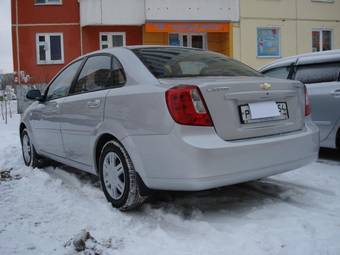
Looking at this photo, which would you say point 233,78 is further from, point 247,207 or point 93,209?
point 93,209

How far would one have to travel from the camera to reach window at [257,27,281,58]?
21.9 metres

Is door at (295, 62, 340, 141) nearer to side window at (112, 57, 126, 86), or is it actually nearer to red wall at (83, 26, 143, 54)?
side window at (112, 57, 126, 86)

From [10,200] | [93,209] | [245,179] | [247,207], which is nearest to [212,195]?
[247,207]

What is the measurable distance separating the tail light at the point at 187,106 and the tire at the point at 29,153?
332cm

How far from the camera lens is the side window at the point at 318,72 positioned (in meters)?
5.72

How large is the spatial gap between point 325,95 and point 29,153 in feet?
13.4

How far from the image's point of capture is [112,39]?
69.8 feet

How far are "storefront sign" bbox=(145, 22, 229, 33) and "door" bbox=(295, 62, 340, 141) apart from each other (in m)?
14.3

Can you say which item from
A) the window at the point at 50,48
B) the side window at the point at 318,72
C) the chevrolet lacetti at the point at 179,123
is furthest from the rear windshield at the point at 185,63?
the window at the point at 50,48

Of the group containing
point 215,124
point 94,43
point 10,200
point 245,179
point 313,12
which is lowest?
point 10,200

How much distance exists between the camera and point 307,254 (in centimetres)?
282

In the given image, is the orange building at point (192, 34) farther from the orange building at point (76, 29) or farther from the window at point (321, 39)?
the window at point (321, 39)

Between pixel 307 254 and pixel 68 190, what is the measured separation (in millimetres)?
2712

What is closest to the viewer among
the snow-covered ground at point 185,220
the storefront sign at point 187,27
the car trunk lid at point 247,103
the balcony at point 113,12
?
the snow-covered ground at point 185,220
